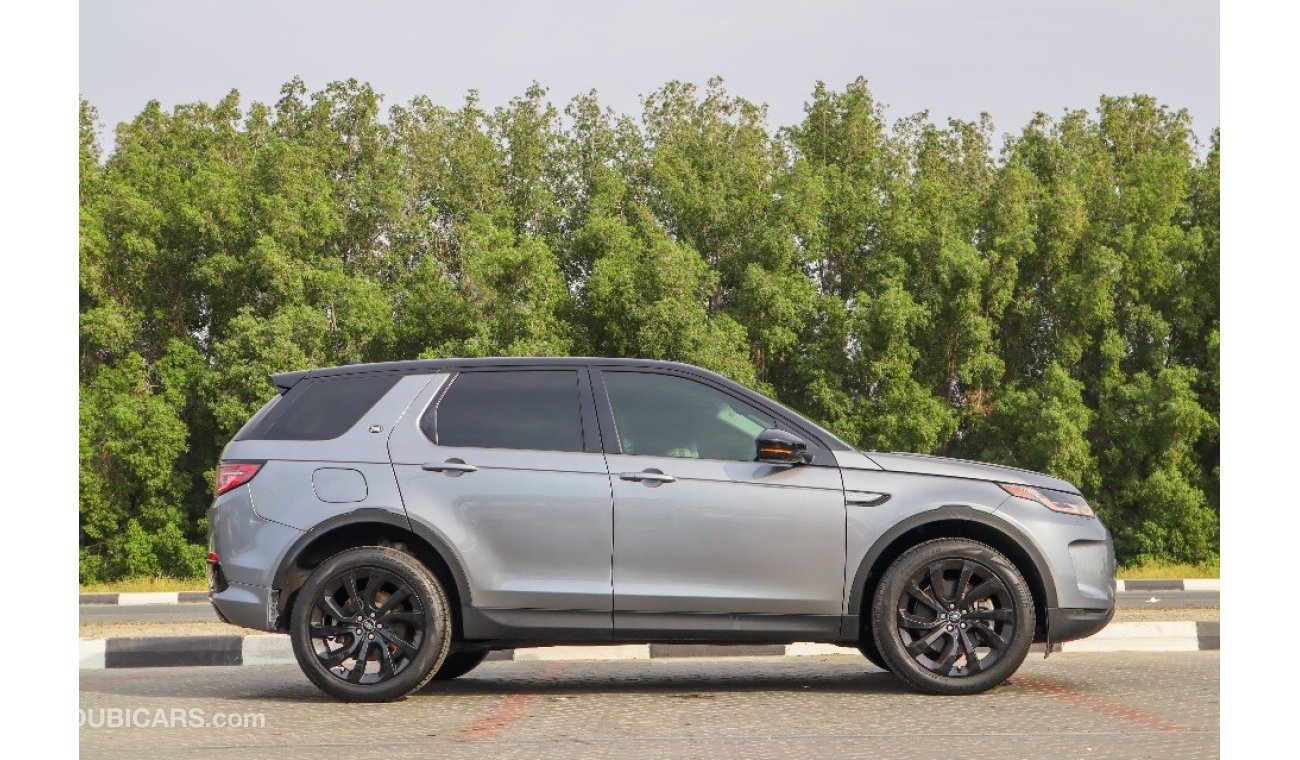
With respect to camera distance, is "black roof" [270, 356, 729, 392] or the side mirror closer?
the side mirror

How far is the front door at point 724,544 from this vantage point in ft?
26.0

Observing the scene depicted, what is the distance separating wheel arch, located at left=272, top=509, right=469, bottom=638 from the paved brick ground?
0.54 metres

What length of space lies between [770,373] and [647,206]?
18.8ft

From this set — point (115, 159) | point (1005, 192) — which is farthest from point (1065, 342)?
point (115, 159)

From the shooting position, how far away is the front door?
793cm

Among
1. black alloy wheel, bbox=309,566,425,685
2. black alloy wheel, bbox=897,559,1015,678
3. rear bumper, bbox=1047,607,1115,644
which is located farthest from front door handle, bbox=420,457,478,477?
rear bumper, bbox=1047,607,1115,644

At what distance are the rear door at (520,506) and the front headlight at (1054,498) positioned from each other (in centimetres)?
207

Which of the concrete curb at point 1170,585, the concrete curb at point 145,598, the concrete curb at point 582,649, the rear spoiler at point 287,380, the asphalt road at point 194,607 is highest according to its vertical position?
the rear spoiler at point 287,380

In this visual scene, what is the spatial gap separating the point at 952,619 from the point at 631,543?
5.39 ft

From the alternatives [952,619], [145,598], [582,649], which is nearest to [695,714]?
[952,619]

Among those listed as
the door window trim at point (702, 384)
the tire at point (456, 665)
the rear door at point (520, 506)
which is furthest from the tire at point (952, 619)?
the tire at point (456, 665)

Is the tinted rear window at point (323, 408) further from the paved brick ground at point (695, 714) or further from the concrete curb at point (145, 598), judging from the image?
the concrete curb at point (145, 598)

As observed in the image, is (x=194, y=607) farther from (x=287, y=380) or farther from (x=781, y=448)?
(x=781, y=448)

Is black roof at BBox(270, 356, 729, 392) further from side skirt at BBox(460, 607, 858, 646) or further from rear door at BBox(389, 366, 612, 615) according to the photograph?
side skirt at BBox(460, 607, 858, 646)
